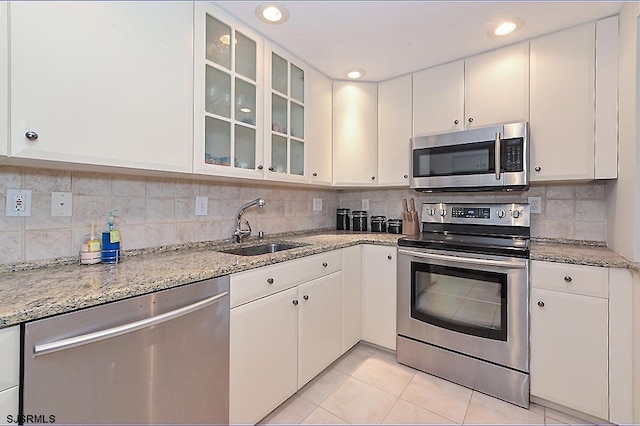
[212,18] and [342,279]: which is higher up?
[212,18]

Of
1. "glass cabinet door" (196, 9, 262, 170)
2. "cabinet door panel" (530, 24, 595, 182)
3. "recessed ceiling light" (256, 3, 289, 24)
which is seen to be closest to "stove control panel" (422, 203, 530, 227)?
"cabinet door panel" (530, 24, 595, 182)

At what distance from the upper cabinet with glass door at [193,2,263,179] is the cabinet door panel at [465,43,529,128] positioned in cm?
145

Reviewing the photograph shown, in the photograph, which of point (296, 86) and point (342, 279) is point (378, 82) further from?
point (342, 279)

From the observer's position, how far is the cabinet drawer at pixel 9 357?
0.74m

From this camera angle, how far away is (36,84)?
969 millimetres

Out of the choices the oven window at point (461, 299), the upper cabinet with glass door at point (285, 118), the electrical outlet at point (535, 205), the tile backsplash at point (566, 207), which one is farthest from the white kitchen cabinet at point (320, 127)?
the electrical outlet at point (535, 205)

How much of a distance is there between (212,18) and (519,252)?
2.07 meters

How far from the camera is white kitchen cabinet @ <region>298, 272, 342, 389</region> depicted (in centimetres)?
168

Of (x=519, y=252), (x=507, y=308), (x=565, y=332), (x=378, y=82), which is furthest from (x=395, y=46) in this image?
(x=565, y=332)

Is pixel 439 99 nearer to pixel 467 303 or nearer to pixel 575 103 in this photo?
pixel 575 103

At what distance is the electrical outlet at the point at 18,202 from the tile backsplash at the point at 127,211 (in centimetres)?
1

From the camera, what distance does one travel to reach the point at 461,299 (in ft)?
5.96

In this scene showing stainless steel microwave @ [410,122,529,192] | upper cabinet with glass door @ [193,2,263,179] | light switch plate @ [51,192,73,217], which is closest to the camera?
light switch plate @ [51,192,73,217]

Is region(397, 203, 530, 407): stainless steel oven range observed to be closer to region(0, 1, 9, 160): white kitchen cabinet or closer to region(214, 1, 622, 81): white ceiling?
region(214, 1, 622, 81): white ceiling
